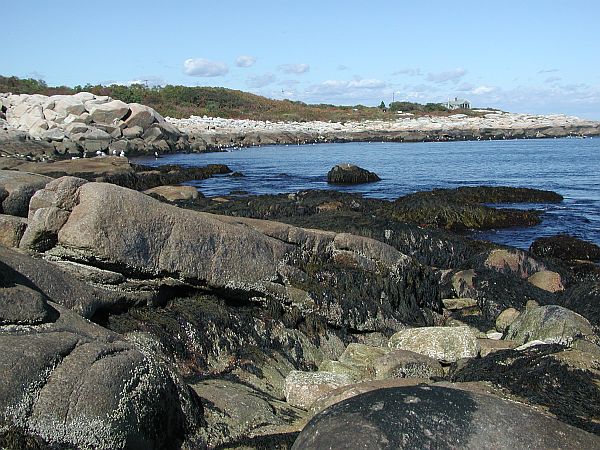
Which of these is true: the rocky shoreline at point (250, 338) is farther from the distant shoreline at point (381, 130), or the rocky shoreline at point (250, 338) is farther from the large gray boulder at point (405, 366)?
the distant shoreline at point (381, 130)

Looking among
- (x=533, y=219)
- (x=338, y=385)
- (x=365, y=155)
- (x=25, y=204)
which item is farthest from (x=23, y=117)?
(x=338, y=385)

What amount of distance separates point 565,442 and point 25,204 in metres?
7.41

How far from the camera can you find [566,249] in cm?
1600

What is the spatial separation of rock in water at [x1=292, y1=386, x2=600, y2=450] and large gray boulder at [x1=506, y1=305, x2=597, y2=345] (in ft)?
15.6

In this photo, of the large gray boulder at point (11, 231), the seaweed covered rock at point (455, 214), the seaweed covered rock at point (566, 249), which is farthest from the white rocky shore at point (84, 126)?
the large gray boulder at point (11, 231)

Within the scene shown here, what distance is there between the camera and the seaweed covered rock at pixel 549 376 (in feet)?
20.3

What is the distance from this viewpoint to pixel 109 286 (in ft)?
24.0

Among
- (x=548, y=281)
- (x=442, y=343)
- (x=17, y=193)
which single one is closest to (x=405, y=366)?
(x=442, y=343)

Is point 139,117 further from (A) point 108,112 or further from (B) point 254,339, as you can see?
(B) point 254,339

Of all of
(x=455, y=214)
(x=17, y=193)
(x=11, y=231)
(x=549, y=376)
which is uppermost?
(x=17, y=193)

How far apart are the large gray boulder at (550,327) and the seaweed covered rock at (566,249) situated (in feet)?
23.3

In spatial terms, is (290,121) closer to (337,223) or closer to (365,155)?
(365,155)

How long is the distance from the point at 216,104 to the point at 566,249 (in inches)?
3244

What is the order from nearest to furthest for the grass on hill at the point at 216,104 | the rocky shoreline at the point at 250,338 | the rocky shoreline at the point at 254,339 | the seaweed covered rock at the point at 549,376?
the rocky shoreline at the point at 254,339, the rocky shoreline at the point at 250,338, the seaweed covered rock at the point at 549,376, the grass on hill at the point at 216,104
